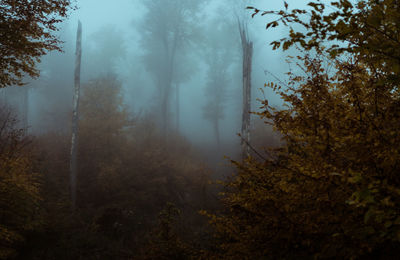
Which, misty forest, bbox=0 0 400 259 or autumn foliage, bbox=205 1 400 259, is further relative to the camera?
misty forest, bbox=0 0 400 259

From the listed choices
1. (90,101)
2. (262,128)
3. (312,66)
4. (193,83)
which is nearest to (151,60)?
(90,101)

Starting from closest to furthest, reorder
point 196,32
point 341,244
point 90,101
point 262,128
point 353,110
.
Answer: point 341,244, point 353,110, point 90,101, point 262,128, point 196,32

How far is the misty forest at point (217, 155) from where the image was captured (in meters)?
2.25

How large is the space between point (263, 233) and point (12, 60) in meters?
6.24

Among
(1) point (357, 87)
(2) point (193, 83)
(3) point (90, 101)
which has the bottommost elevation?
(1) point (357, 87)

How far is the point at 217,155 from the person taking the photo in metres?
26.4

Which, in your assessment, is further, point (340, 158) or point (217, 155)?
point (217, 155)

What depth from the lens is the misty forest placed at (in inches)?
88.7

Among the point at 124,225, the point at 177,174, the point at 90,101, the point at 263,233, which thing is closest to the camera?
the point at 263,233

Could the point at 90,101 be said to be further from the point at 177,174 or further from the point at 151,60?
the point at 151,60

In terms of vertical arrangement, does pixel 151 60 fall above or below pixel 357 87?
above

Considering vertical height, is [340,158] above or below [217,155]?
below

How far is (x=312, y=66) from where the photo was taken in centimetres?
309

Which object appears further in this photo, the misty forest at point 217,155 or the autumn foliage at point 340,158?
the misty forest at point 217,155
